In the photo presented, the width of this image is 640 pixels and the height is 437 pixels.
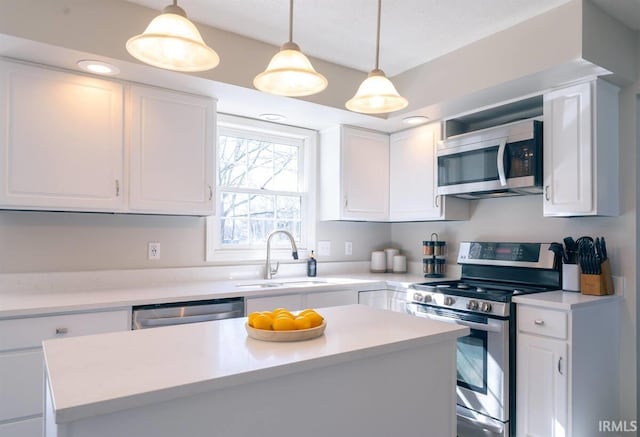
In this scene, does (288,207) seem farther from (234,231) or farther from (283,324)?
(283,324)

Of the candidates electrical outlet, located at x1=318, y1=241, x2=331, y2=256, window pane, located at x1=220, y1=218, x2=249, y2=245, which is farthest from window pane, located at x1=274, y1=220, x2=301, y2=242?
window pane, located at x1=220, y1=218, x2=249, y2=245

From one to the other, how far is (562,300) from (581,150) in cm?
88

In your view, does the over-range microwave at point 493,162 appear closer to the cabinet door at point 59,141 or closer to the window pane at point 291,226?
the window pane at point 291,226

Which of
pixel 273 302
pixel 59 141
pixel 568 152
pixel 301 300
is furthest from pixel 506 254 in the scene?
pixel 59 141

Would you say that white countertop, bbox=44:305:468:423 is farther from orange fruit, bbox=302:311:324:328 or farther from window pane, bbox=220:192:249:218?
window pane, bbox=220:192:249:218

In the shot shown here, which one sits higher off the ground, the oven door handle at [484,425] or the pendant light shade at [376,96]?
the pendant light shade at [376,96]

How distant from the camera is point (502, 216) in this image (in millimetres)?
3266

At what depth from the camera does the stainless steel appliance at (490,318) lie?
8.14ft

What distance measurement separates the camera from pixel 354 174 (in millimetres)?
3621

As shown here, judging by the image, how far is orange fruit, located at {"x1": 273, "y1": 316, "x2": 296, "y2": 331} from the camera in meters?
1.42

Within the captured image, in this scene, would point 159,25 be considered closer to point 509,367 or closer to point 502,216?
point 509,367

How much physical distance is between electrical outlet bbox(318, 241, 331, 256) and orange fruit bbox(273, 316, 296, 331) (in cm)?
236

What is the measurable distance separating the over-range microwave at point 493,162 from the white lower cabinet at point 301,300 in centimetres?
110

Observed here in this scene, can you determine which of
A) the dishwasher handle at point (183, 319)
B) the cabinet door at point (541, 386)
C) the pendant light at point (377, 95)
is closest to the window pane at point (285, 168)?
the dishwasher handle at point (183, 319)
